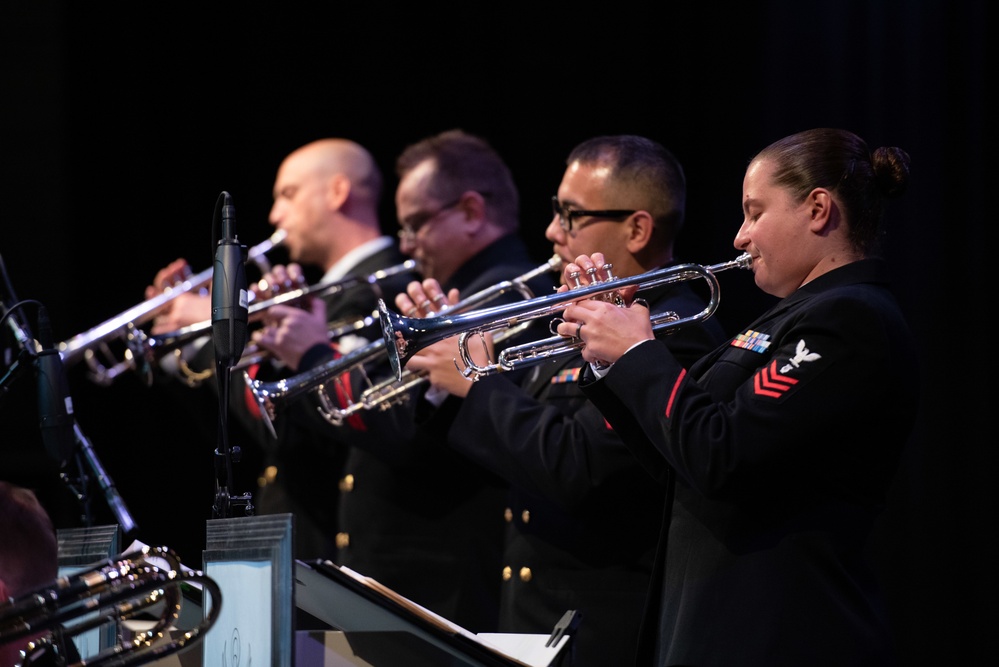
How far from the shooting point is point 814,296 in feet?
9.12

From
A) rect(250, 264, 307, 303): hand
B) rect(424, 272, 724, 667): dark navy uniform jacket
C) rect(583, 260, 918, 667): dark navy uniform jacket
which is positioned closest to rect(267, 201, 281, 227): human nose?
rect(250, 264, 307, 303): hand

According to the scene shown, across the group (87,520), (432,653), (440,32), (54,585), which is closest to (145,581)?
(54,585)

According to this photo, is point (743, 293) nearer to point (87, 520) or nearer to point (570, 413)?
point (570, 413)

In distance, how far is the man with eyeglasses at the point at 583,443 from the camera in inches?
Answer: 133

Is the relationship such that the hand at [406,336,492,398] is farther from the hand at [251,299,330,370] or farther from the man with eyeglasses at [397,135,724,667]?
the hand at [251,299,330,370]

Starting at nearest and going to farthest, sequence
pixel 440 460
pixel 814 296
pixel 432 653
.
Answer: pixel 432 653 → pixel 814 296 → pixel 440 460

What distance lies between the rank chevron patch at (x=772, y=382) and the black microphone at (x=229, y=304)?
3.79 ft

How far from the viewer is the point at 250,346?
5.14m

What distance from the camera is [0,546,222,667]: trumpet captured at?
6.70 ft

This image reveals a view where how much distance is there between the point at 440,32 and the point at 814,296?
3.54m

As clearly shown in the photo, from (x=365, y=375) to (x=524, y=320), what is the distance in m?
1.12

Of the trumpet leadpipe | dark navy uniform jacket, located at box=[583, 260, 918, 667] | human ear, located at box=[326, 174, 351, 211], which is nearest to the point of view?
dark navy uniform jacket, located at box=[583, 260, 918, 667]

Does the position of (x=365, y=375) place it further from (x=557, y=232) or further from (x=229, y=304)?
(x=229, y=304)

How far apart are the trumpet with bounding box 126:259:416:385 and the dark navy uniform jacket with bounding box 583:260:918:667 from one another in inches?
104
